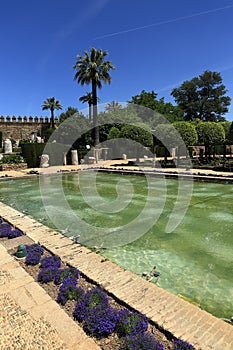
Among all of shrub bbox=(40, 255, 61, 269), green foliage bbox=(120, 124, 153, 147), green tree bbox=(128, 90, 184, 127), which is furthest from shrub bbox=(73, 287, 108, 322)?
green tree bbox=(128, 90, 184, 127)

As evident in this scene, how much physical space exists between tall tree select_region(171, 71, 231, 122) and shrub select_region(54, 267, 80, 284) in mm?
53122

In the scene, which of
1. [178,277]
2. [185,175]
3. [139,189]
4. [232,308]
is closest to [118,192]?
[139,189]

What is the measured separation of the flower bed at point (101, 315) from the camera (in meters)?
2.14

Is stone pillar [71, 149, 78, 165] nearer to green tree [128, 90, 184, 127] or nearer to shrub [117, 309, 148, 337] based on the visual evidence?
green tree [128, 90, 184, 127]

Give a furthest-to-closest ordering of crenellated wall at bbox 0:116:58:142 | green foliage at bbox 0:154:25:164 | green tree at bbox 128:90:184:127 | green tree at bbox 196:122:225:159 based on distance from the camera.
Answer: crenellated wall at bbox 0:116:58:142 → green tree at bbox 128:90:184:127 → green foliage at bbox 0:154:25:164 → green tree at bbox 196:122:225:159

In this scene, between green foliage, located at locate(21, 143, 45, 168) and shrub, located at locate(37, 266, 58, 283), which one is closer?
shrub, located at locate(37, 266, 58, 283)

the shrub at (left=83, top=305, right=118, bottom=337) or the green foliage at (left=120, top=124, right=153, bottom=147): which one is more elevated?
the green foliage at (left=120, top=124, right=153, bottom=147)

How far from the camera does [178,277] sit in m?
3.86

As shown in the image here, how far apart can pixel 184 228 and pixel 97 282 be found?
3578mm

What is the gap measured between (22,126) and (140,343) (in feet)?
142

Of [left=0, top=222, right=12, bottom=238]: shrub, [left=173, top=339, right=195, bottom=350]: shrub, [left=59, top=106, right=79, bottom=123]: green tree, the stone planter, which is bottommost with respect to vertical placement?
[left=173, top=339, right=195, bottom=350]: shrub

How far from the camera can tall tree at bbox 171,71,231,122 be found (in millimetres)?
51875

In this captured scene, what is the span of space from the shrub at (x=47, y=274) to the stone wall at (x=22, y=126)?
131 ft

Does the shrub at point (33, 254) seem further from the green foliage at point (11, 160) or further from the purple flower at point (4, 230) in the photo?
the green foliage at point (11, 160)
